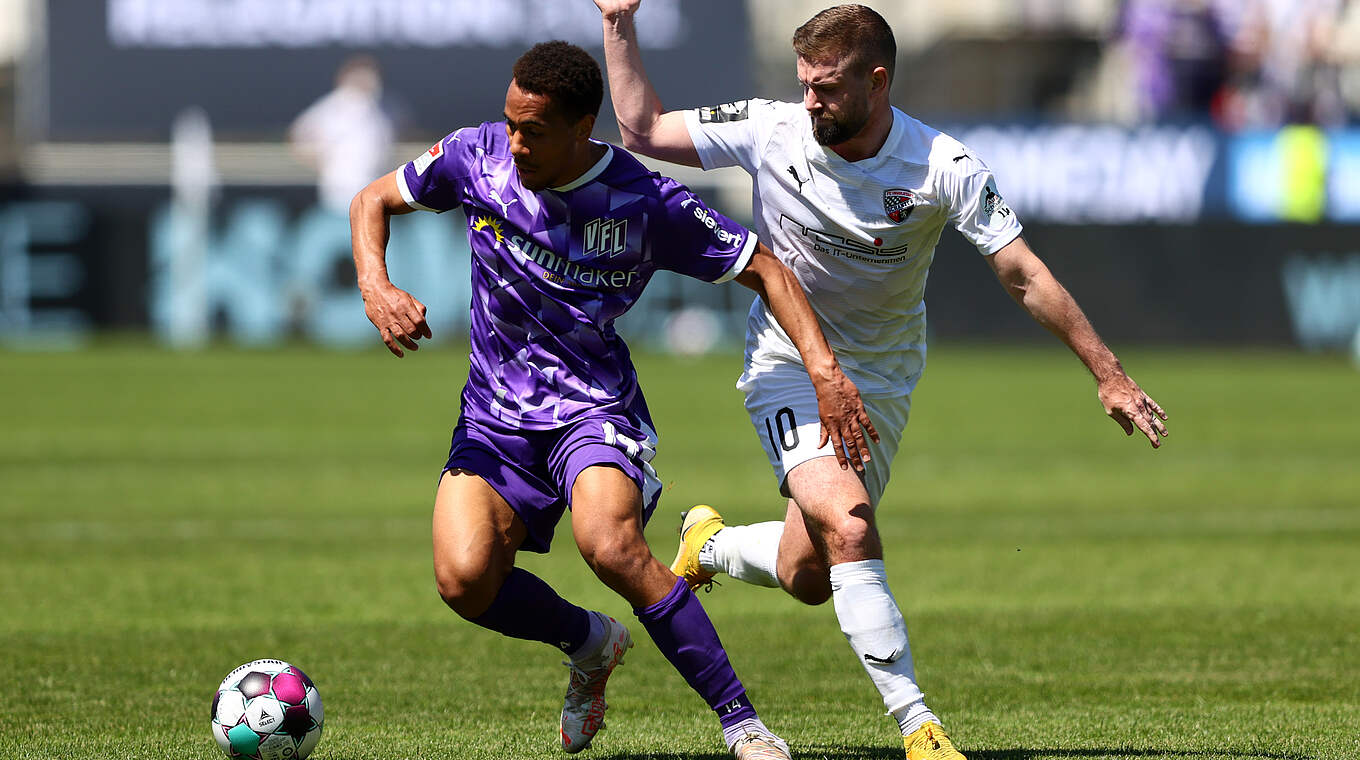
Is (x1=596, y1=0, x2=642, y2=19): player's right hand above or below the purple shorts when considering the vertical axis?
above

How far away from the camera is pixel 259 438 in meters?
16.7

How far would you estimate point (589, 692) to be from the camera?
19.6 feet

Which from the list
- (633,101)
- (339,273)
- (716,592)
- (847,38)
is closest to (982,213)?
(847,38)

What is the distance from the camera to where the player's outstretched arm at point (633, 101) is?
253 inches

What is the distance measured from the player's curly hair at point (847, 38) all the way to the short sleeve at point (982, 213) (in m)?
0.50

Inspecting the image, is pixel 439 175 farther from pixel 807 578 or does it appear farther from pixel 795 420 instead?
pixel 807 578

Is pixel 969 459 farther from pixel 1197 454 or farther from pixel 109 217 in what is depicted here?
pixel 109 217

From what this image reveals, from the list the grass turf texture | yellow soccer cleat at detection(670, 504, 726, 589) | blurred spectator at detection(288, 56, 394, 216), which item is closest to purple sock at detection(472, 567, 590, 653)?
the grass turf texture

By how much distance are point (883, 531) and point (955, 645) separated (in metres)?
3.92

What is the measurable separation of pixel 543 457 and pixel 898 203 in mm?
1463

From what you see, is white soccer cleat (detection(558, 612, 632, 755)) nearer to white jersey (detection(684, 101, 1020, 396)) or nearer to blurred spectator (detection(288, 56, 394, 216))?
white jersey (detection(684, 101, 1020, 396))

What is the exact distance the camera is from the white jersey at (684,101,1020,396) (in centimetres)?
610

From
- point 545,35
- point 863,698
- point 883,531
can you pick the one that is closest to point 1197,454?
point 883,531

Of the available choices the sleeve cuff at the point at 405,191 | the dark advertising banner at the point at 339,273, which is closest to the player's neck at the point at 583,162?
the sleeve cuff at the point at 405,191
